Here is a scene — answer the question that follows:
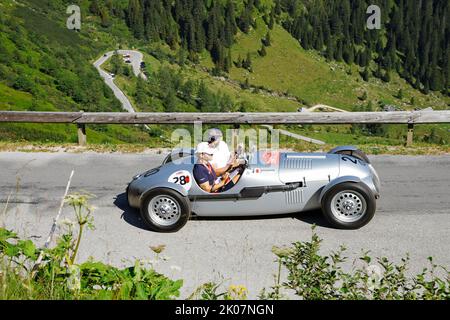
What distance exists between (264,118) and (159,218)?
245 inches

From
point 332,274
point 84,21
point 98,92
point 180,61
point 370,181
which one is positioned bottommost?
point 332,274

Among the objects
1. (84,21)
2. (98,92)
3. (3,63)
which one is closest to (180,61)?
(84,21)

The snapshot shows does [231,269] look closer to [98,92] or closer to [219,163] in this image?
[219,163]

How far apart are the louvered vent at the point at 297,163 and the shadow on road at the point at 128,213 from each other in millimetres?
2429

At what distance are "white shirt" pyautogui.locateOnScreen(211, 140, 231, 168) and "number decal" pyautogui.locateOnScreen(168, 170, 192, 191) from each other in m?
0.46

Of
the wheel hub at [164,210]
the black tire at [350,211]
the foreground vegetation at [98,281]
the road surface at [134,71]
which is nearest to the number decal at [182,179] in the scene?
the wheel hub at [164,210]

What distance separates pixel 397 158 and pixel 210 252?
679 cm

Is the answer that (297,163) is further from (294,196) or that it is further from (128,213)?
(128,213)

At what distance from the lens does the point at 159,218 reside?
7.94m

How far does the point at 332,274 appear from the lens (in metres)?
4.53

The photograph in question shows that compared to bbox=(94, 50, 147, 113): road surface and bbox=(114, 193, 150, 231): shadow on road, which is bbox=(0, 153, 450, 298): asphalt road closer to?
bbox=(114, 193, 150, 231): shadow on road

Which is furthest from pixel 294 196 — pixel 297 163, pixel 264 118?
A: pixel 264 118

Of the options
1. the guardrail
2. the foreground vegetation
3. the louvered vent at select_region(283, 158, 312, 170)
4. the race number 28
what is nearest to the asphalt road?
the race number 28
